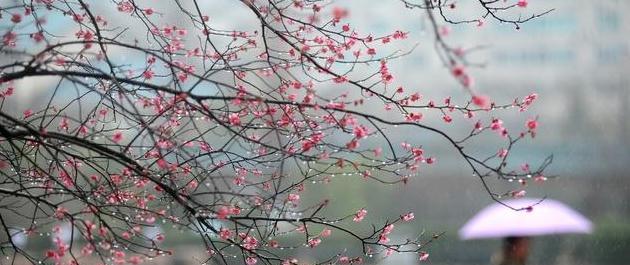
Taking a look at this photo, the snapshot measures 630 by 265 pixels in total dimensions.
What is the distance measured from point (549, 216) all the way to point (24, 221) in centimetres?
260

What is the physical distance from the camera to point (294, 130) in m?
1.92

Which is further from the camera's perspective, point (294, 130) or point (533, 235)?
point (533, 235)

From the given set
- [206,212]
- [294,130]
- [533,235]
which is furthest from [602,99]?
[206,212]

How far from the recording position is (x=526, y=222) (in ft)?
12.8

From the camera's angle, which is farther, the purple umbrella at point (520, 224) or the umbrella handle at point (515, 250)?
the purple umbrella at point (520, 224)

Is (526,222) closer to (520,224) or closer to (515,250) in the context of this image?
(520,224)

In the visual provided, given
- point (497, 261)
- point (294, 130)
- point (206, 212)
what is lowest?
point (206, 212)

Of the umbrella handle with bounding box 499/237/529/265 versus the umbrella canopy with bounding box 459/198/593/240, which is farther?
the umbrella canopy with bounding box 459/198/593/240

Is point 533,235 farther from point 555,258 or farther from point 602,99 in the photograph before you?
point 602,99

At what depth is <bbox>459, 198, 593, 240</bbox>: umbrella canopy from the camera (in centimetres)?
376

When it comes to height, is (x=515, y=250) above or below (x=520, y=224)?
below

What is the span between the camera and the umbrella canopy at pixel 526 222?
3.76 m

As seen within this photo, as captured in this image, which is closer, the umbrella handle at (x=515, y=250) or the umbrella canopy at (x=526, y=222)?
the umbrella handle at (x=515, y=250)

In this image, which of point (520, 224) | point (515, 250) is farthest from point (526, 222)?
point (515, 250)
